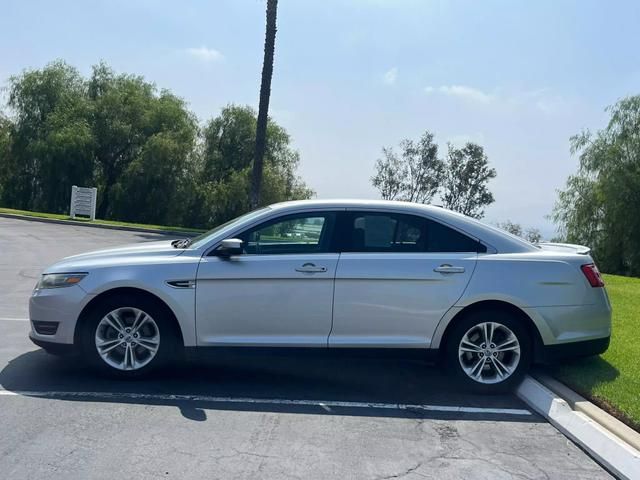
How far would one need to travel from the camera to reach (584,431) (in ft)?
15.5

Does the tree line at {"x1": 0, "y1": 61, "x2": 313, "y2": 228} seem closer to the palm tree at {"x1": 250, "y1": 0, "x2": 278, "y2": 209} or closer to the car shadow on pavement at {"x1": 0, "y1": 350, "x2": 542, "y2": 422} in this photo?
the palm tree at {"x1": 250, "y1": 0, "x2": 278, "y2": 209}

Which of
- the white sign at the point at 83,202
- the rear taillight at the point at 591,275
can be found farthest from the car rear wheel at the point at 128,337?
the white sign at the point at 83,202

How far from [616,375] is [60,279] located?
5140 millimetres

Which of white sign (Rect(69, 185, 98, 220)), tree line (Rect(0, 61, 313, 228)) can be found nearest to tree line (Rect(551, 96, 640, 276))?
tree line (Rect(0, 61, 313, 228))

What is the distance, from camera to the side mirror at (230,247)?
17.9 ft

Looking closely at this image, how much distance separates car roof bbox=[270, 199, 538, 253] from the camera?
580 centimetres

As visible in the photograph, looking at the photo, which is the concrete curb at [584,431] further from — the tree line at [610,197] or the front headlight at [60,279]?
the tree line at [610,197]

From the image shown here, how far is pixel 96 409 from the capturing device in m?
4.94

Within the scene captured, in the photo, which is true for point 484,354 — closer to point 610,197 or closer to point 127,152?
point 610,197

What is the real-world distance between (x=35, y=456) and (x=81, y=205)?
26.4 metres

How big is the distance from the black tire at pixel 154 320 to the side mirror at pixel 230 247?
2.37ft

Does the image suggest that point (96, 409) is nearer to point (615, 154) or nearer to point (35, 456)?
point (35, 456)

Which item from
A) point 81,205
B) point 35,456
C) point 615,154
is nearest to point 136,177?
point 81,205

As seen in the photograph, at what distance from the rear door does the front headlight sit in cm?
230
